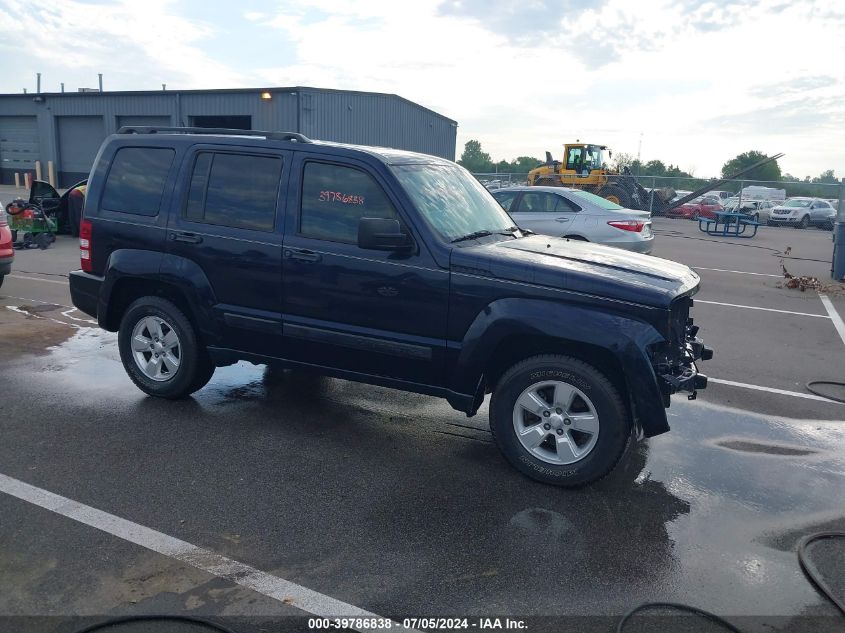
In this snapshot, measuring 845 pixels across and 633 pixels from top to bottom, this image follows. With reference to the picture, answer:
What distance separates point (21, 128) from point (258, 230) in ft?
131

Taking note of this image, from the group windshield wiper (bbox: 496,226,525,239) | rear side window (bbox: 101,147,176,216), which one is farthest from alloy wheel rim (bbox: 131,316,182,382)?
windshield wiper (bbox: 496,226,525,239)

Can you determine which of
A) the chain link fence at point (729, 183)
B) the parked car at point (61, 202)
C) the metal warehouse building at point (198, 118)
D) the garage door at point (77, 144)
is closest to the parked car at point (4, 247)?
the parked car at point (61, 202)

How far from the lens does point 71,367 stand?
6.66m

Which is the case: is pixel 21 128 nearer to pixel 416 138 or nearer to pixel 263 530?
pixel 416 138

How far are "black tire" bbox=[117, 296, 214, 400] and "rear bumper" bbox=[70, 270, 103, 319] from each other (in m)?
0.31

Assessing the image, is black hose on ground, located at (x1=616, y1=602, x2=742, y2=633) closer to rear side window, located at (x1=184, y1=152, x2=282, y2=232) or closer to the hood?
the hood

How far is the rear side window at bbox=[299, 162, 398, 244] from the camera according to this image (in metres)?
4.87

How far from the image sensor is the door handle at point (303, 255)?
4938mm

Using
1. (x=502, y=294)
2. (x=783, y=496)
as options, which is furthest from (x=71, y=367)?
(x=783, y=496)

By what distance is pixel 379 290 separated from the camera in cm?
476

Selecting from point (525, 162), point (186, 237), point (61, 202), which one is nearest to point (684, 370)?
point (186, 237)

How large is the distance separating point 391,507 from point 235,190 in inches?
103

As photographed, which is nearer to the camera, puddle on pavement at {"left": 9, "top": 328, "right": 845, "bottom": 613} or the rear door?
puddle on pavement at {"left": 9, "top": 328, "right": 845, "bottom": 613}

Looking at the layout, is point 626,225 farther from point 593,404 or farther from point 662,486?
point 593,404
